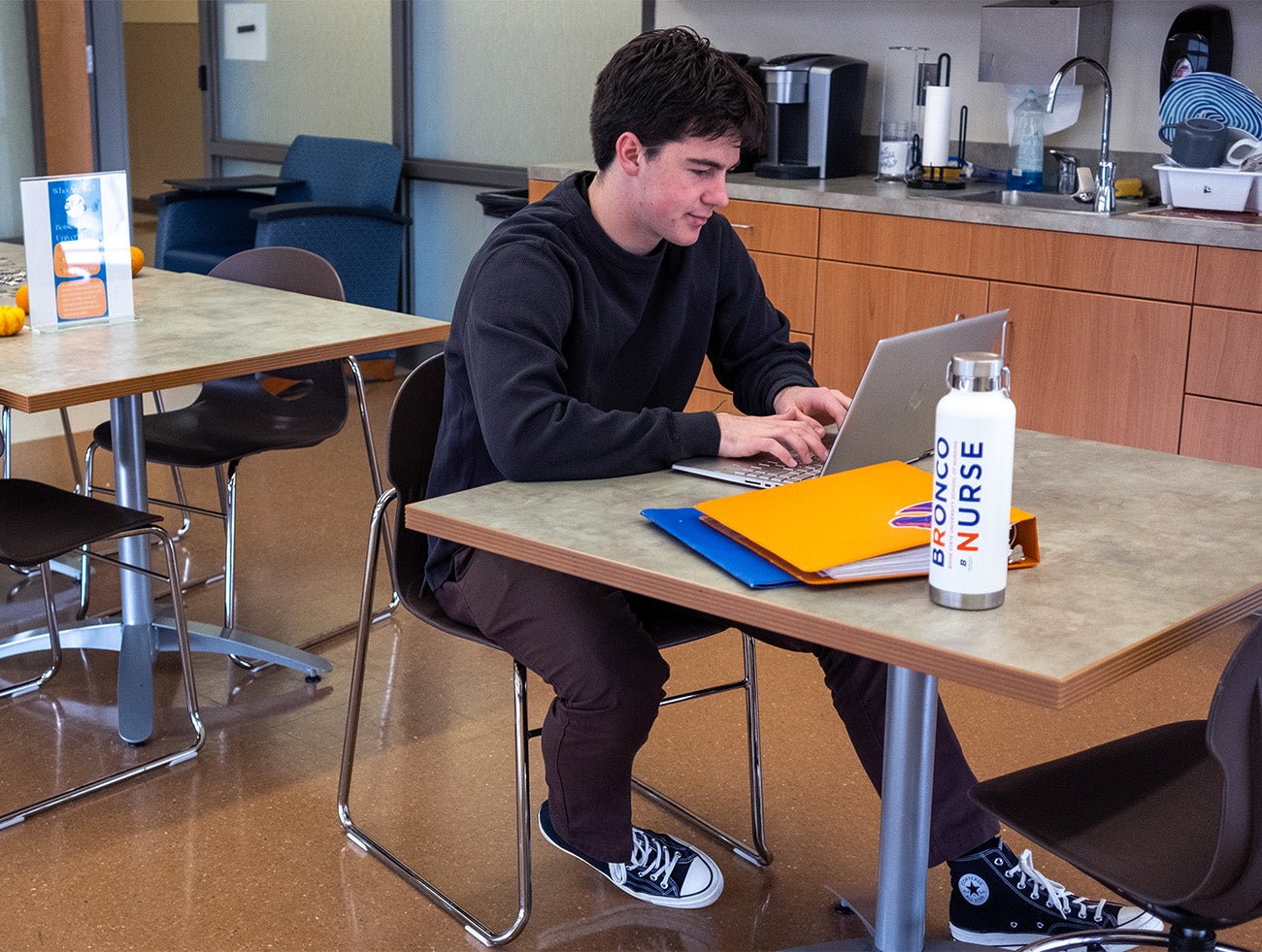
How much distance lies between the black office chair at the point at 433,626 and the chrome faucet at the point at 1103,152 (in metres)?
1.84

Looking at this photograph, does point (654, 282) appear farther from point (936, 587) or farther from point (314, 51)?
point (314, 51)

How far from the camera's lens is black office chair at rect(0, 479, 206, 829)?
2252mm

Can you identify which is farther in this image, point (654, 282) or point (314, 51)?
point (314, 51)

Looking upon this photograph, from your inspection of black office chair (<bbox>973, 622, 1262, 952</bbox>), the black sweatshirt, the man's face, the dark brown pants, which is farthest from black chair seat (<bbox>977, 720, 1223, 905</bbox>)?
the man's face

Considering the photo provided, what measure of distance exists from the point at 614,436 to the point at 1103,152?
2364mm

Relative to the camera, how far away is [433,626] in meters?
2.03

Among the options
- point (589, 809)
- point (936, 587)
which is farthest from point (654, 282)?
point (936, 587)

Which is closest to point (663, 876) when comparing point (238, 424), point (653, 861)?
point (653, 861)

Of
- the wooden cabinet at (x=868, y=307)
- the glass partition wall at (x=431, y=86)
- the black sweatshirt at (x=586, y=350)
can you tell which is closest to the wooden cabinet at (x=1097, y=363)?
the wooden cabinet at (x=868, y=307)

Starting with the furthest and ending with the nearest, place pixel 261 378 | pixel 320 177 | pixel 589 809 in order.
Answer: pixel 320 177
pixel 261 378
pixel 589 809

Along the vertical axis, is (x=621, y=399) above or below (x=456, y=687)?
above

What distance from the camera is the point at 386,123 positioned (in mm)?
5645

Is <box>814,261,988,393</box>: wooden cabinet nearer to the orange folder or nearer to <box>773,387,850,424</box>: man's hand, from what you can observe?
<box>773,387,850,424</box>: man's hand

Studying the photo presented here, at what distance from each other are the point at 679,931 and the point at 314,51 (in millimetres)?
4650
